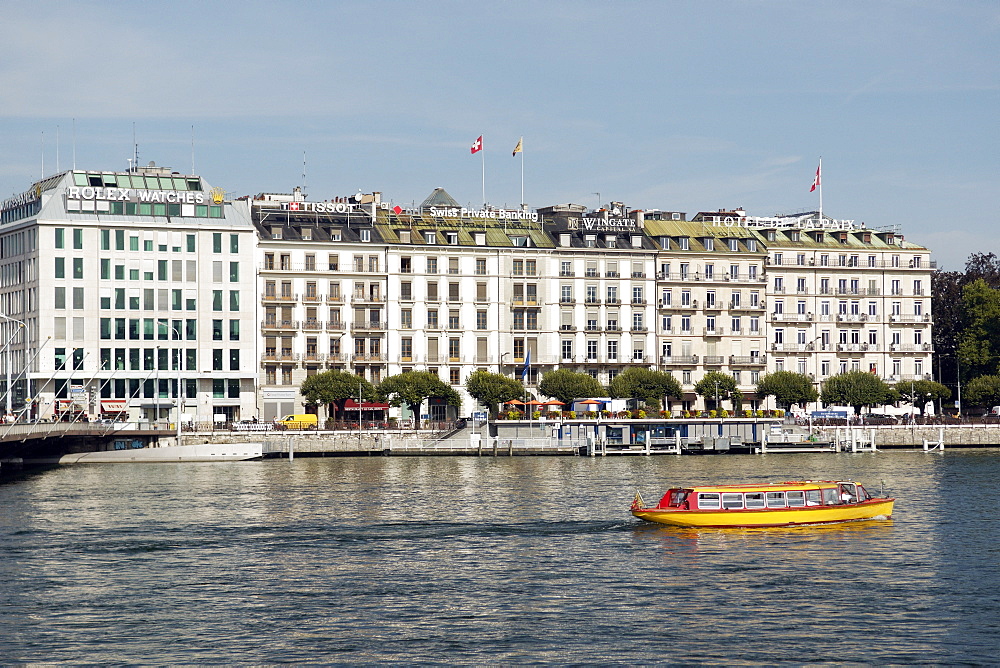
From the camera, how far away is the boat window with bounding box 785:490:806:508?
71.4 metres

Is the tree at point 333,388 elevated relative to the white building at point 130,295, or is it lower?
lower

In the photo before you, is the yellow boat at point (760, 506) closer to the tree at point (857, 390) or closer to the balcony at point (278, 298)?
the balcony at point (278, 298)

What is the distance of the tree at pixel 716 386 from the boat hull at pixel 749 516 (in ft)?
270

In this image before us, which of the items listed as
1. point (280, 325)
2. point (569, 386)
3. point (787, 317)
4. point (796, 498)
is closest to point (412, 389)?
point (569, 386)

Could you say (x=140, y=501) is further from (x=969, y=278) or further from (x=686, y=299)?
(x=969, y=278)

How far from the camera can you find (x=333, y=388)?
14288 centimetres

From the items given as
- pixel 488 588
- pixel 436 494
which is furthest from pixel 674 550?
pixel 436 494

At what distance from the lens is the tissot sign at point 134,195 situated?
143250 mm

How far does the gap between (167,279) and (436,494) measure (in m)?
65.0

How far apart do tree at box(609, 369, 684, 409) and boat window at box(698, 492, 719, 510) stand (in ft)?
260

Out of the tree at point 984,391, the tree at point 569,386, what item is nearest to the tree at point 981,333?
the tree at point 984,391

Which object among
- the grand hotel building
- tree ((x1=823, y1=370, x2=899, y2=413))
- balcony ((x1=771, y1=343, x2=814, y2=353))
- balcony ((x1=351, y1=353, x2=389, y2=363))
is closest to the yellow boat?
the grand hotel building

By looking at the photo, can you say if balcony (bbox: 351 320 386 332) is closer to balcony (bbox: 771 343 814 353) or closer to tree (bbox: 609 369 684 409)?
tree (bbox: 609 369 684 409)

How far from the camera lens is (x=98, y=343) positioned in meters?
142
